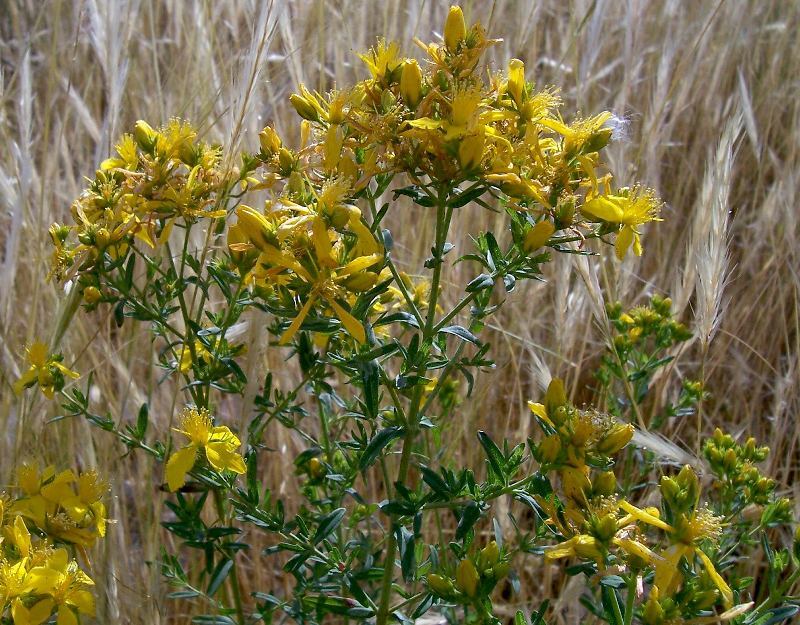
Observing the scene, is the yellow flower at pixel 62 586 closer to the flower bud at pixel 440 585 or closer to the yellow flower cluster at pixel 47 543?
the yellow flower cluster at pixel 47 543

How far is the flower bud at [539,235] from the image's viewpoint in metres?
1.36

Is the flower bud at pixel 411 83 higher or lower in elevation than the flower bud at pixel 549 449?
higher

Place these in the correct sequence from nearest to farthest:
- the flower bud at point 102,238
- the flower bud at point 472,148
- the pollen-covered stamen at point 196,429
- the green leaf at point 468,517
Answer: the flower bud at point 472,148
the green leaf at point 468,517
the pollen-covered stamen at point 196,429
the flower bud at point 102,238

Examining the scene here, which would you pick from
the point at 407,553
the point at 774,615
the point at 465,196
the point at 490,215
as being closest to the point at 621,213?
the point at 465,196

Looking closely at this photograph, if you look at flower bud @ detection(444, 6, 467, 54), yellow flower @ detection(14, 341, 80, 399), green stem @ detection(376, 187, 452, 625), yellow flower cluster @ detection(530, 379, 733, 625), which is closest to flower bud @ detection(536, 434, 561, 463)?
yellow flower cluster @ detection(530, 379, 733, 625)

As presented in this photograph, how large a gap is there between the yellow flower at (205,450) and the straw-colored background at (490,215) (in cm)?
17

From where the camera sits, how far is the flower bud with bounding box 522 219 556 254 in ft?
4.47

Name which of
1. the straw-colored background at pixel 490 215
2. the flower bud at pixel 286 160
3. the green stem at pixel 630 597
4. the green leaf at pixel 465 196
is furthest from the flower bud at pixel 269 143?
the green stem at pixel 630 597

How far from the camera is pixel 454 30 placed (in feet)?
4.47

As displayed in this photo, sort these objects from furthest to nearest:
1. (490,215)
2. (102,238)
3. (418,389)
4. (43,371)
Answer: (490,215)
(43,371)
(102,238)
(418,389)

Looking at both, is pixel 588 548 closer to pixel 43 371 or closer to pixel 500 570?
pixel 500 570

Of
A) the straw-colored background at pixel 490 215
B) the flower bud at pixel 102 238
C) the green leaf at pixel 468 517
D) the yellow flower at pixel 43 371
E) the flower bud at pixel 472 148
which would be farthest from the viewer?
the straw-colored background at pixel 490 215

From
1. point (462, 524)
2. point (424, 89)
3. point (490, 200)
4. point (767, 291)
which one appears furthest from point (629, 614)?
point (767, 291)

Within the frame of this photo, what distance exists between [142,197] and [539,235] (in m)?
0.82
